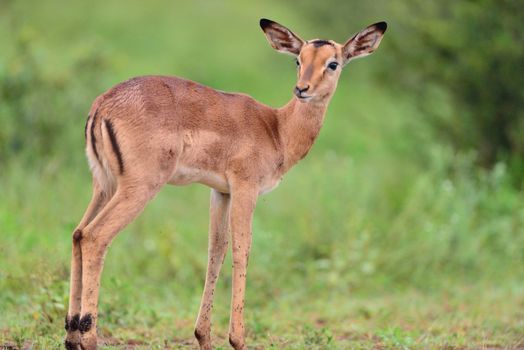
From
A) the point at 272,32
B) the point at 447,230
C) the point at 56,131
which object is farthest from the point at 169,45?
the point at 272,32

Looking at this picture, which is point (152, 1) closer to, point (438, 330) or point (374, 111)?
point (374, 111)

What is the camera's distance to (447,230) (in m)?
9.75

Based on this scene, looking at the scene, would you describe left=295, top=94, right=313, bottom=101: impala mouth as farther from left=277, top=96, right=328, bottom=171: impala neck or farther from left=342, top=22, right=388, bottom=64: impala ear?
left=342, top=22, right=388, bottom=64: impala ear

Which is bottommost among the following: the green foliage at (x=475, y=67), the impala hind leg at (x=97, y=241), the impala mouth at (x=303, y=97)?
the impala hind leg at (x=97, y=241)

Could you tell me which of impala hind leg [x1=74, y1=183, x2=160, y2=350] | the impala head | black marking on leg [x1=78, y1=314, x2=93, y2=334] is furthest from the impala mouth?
black marking on leg [x1=78, y1=314, x2=93, y2=334]

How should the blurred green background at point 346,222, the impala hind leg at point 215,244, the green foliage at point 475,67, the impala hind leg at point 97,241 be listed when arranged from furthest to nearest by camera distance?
the green foliage at point 475,67, the blurred green background at point 346,222, the impala hind leg at point 215,244, the impala hind leg at point 97,241

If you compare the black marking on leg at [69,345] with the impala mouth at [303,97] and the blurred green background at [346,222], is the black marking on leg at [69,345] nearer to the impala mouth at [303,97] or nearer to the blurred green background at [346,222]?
the blurred green background at [346,222]

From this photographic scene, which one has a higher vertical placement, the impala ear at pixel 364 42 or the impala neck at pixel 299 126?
the impala ear at pixel 364 42

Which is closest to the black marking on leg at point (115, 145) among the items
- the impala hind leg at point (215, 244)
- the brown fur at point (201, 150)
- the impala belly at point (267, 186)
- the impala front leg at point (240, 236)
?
the brown fur at point (201, 150)

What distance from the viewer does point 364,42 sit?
671cm

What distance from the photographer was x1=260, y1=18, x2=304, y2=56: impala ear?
6.63 metres

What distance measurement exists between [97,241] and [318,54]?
2.07 m

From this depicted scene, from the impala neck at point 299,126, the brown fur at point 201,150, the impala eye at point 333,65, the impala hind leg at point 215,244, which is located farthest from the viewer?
the impala neck at point 299,126

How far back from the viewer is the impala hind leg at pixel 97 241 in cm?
536
